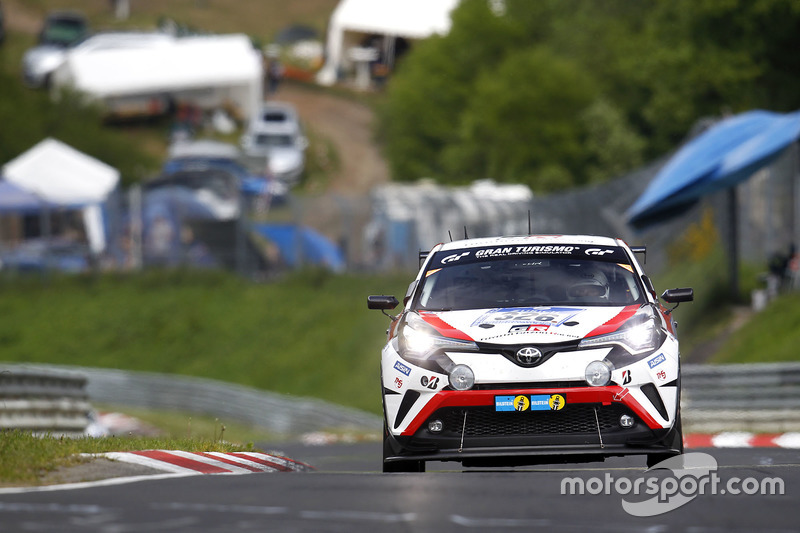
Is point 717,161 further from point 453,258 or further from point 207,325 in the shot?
point 207,325

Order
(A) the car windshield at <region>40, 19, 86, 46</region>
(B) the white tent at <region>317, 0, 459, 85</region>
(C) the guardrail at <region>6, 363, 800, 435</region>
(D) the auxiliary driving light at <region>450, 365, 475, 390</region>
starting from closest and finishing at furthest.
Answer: (D) the auxiliary driving light at <region>450, 365, 475, 390</region> < (C) the guardrail at <region>6, 363, 800, 435</region> < (A) the car windshield at <region>40, 19, 86, 46</region> < (B) the white tent at <region>317, 0, 459, 85</region>

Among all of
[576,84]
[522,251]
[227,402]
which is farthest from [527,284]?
[576,84]

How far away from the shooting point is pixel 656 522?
721cm

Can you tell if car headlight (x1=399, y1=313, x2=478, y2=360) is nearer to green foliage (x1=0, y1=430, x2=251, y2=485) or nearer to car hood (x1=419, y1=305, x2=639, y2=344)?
car hood (x1=419, y1=305, x2=639, y2=344)

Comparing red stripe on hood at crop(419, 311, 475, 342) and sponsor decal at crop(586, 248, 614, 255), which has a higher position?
red stripe on hood at crop(419, 311, 475, 342)

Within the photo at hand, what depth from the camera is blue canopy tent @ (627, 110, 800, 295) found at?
26.0 metres

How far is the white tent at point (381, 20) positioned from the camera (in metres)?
105

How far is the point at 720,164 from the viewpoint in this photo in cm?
2688

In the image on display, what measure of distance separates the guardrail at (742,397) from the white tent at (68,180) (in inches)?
1094

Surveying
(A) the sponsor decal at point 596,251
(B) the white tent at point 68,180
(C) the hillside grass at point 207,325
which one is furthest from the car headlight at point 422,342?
(B) the white tent at point 68,180

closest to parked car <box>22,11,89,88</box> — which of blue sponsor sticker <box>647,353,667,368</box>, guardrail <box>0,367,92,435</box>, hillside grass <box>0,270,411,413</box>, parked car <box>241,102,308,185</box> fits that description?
parked car <box>241,102,308,185</box>

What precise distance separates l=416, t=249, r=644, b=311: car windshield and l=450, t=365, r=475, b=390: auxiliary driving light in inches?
39.9

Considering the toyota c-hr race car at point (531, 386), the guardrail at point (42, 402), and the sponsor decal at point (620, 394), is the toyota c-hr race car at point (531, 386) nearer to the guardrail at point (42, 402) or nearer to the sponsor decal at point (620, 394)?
the sponsor decal at point (620, 394)

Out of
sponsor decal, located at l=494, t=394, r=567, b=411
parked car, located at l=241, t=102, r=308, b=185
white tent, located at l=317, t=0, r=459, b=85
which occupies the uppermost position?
sponsor decal, located at l=494, t=394, r=567, b=411
